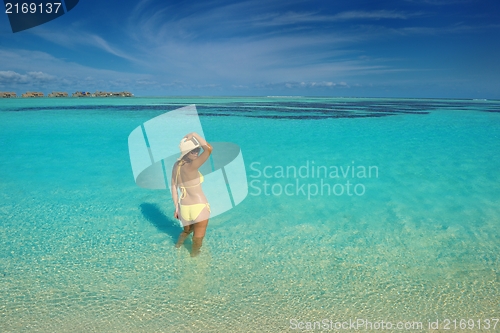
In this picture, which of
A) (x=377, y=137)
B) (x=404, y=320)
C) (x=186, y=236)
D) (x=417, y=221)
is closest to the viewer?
(x=404, y=320)

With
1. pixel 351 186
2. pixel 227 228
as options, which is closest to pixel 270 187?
pixel 351 186

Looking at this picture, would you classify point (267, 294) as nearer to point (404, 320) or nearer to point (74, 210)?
point (404, 320)

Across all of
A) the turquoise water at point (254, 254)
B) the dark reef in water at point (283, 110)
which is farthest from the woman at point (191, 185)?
the dark reef in water at point (283, 110)

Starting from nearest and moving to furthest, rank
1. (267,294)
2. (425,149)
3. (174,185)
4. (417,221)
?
(267,294), (174,185), (417,221), (425,149)

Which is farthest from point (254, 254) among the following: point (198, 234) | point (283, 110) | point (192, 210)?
point (283, 110)

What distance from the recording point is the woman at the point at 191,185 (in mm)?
3631

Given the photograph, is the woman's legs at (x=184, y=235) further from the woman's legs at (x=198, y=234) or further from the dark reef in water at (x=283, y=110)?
the dark reef in water at (x=283, y=110)

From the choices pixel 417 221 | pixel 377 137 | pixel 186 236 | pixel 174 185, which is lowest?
pixel 377 137

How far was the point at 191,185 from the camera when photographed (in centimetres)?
384

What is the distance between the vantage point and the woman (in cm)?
363

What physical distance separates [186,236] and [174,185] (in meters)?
0.89

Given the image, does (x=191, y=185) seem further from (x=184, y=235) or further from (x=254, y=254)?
(x=254, y=254)

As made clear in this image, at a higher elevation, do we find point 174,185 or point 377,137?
point 174,185

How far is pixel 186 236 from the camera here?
4.43 m
